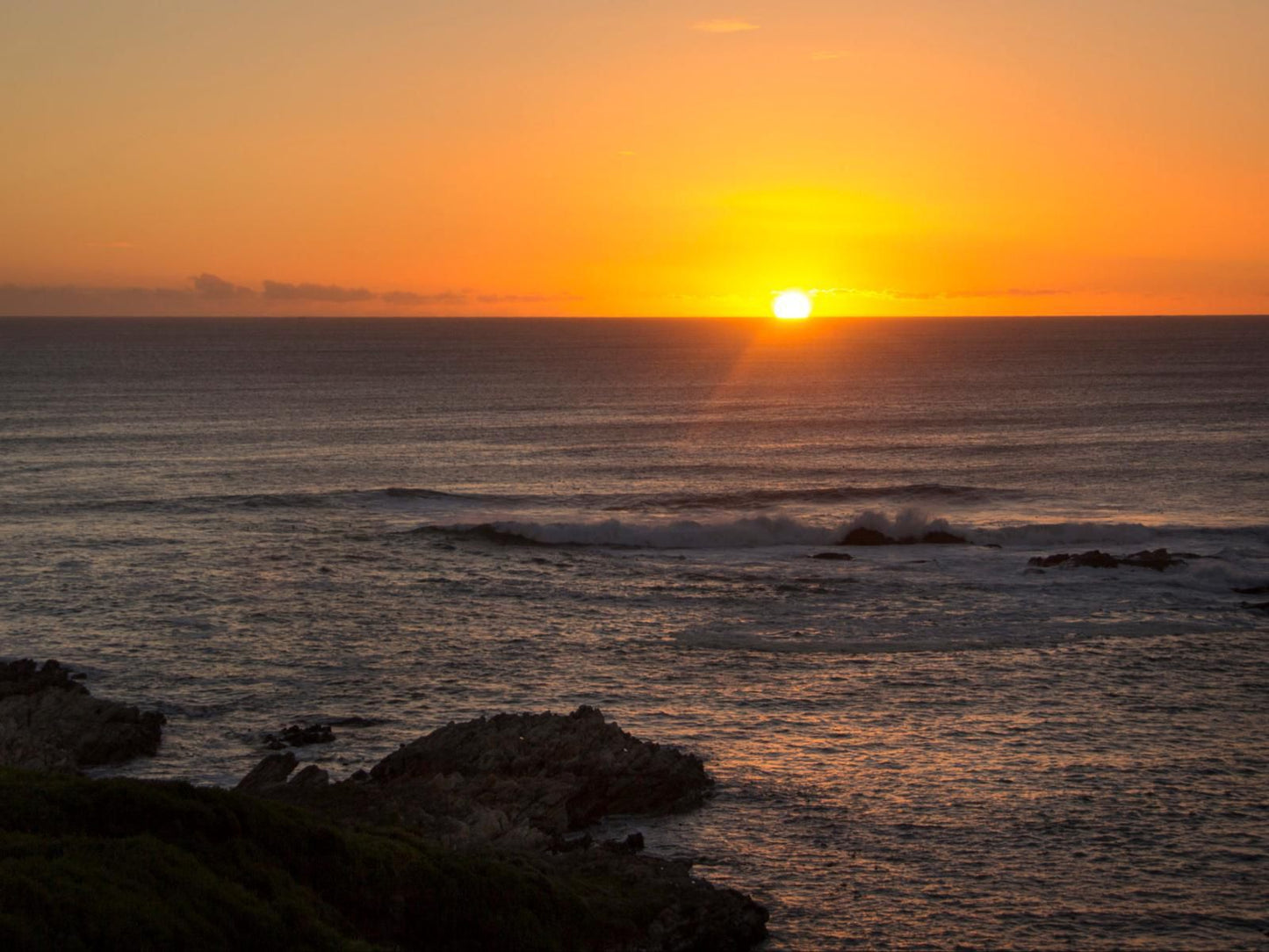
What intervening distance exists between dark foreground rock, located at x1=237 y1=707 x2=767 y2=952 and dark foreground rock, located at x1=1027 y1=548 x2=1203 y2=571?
28.8 meters

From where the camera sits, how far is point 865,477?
253 ft

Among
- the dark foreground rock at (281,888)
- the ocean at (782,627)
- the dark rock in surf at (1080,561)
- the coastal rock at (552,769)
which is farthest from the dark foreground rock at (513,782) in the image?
the dark rock in surf at (1080,561)

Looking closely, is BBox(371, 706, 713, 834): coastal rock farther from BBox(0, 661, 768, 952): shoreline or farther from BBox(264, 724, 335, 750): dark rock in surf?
BBox(264, 724, 335, 750): dark rock in surf

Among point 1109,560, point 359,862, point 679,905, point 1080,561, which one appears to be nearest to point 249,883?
point 359,862

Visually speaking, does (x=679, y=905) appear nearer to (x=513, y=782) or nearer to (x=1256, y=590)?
(x=513, y=782)

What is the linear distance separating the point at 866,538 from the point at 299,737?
3530 cm

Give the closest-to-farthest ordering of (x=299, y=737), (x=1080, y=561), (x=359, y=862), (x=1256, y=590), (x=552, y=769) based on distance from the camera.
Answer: (x=359, y=862)
(x=552, y=769)
(x=299, y=737)
(x=1256, y=590)
(x=1080, y=561)

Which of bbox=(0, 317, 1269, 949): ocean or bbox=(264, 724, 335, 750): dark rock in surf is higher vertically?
bbox=(0, 317, 1269, 949): ocean

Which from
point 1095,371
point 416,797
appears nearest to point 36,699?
point 416,797

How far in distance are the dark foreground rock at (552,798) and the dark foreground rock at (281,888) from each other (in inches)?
2.4

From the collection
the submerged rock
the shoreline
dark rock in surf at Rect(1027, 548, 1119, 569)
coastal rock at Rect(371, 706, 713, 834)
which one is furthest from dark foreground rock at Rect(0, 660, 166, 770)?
the submerged rock

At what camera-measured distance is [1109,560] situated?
50219 millimetres

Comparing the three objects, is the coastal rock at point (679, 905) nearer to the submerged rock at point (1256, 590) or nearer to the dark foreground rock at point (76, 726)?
the dark foreground rock at point (76, 726)

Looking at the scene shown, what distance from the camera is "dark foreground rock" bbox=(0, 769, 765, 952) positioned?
1471 centimetres
